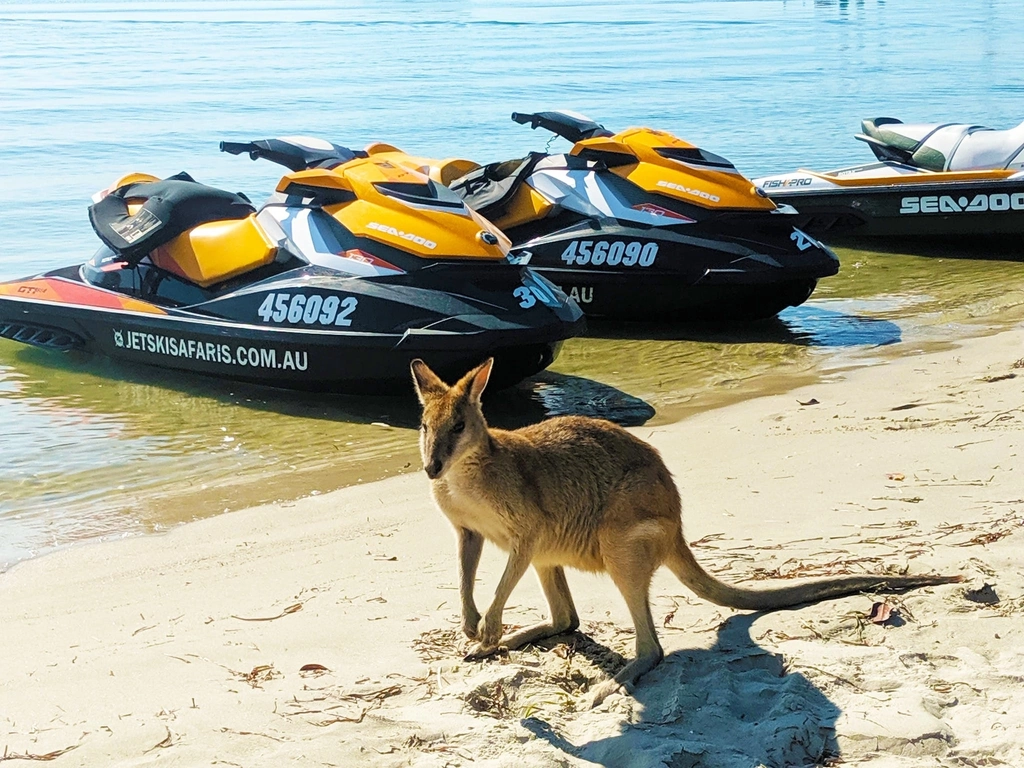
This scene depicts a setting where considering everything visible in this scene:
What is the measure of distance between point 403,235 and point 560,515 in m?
4.25

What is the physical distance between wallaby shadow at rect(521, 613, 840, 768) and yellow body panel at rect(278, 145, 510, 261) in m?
4.38

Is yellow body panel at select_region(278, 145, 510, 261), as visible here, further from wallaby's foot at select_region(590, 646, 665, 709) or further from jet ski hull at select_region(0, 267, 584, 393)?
wallaby's foot at select_region(590, 646, 665, 709)

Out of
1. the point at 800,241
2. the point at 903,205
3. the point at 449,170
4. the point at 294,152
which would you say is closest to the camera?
the point at 294,152

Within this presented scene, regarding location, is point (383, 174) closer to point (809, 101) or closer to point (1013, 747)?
point (1013, 747)

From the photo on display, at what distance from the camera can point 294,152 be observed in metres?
9.69

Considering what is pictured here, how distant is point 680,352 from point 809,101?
1867 centimetres

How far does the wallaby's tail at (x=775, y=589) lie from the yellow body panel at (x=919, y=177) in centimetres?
856

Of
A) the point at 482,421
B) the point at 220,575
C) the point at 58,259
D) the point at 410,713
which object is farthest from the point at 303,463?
the point at 58,259

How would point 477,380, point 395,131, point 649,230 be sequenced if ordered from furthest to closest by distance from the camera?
point 395,131 → point 649,230 → point 477,380

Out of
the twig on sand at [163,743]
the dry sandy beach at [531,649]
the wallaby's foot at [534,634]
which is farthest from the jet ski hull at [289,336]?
the twig on sand at [163,743]

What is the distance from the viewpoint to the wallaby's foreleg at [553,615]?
14.0 feet

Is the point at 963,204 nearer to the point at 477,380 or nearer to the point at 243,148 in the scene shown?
the point at 243,148

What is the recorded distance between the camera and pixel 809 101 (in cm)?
2684

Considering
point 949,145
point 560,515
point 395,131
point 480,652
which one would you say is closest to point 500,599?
point 480,652
